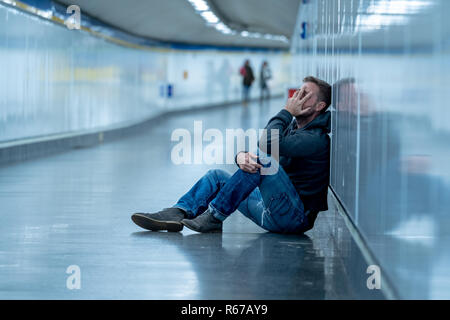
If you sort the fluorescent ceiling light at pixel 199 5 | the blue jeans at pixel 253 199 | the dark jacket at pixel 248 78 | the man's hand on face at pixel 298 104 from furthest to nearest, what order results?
the dark jacket at pixel 248 78, the fluorescent ceiling light at pixel 199 5, the man's hand on face at pixel 298 104, the blue jeans at pixel 253 199

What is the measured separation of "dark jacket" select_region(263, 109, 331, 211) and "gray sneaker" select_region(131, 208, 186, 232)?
0.85 meters

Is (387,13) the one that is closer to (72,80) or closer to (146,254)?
(146,254)

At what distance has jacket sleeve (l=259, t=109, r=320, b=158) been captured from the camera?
5.46m

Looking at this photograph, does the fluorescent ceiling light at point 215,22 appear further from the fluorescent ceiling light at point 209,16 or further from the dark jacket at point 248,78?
the dark jacket at point 248,78

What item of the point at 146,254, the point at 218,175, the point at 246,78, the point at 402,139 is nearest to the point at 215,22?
the point at 246,78

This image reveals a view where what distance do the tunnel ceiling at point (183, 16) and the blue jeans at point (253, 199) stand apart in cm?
1082

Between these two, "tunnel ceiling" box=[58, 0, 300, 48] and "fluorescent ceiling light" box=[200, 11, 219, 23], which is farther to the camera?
"fluorescent ceiling light" box=[200, 11, 219, 23]

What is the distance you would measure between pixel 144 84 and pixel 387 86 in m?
22.9

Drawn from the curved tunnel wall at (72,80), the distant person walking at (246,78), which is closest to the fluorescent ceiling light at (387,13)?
the curved tunnel wall at (72,80)

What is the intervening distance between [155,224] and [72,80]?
11682 mm

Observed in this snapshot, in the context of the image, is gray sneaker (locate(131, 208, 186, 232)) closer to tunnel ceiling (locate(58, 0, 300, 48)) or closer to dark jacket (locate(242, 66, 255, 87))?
tunnel ceiling (locate(58, 0, 300, 48))

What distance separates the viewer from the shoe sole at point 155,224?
575 centimetres

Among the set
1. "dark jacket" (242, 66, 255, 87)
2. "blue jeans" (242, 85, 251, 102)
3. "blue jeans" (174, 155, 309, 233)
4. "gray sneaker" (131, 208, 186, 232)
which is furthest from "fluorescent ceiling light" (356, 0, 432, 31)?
"blue jeans" (242, 85, 251, 102)
